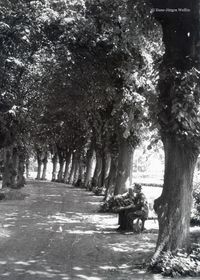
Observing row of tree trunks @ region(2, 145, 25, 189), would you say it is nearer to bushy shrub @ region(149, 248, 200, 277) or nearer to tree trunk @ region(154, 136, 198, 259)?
tree trunk @ region(154, 136, 198, 259)

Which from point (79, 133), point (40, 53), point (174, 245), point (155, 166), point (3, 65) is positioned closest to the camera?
point (174, 245)

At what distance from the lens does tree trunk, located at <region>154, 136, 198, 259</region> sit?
1101cm

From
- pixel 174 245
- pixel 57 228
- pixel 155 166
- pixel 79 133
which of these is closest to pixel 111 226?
pixel 57 228

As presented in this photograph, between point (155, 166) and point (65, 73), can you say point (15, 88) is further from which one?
point (155, 166)

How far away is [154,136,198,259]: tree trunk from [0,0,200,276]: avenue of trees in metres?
0.02

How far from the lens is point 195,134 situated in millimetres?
11055

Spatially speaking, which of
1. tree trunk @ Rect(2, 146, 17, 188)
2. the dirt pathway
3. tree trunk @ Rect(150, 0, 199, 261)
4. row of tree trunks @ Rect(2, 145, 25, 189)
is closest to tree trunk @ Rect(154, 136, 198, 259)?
tree trunk @ Rect(150, 0, 199, 261)

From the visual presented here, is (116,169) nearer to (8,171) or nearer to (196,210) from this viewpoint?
(8,171)

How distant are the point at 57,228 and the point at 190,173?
723 cm

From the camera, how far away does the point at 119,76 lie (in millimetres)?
19484

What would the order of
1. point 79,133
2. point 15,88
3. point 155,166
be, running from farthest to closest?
point 155,166
point 79,133
point 15,88

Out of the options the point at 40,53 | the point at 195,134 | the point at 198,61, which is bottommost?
the point at 195,134

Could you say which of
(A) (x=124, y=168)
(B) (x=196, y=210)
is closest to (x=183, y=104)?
(B) (x=196, y=210)

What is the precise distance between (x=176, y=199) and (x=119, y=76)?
369 inches
